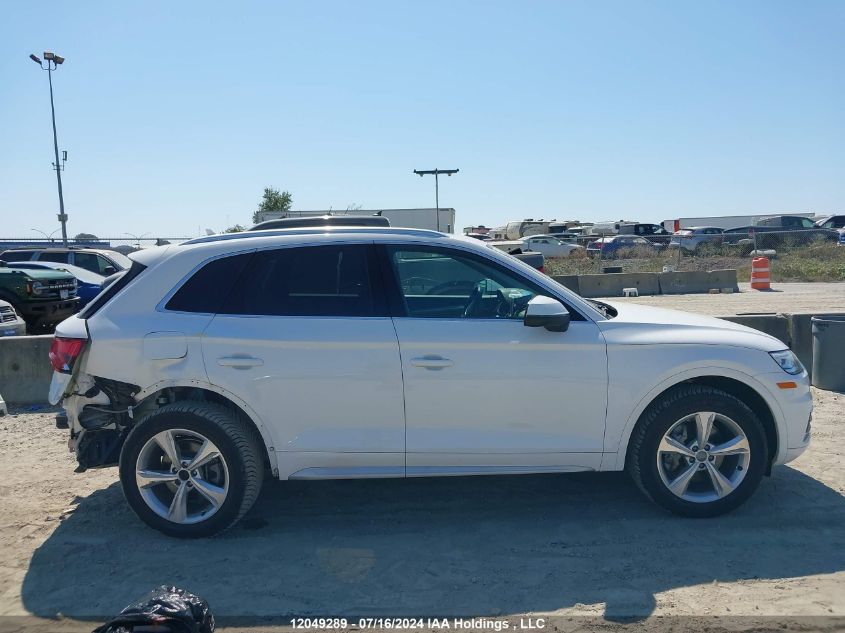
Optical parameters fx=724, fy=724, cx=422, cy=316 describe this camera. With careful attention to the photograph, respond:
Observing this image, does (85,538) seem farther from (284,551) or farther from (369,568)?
(369,568)

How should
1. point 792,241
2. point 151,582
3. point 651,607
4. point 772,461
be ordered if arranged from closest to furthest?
point 651,607 → point 151,582 → point 772,461 → point 792,241

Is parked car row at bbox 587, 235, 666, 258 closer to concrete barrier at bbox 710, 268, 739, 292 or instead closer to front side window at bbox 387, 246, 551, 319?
concrete barrier at bbox 710, 268, 739, 292

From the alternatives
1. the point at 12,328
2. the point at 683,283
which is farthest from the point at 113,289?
the point at 683,283

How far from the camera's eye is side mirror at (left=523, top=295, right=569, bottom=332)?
14.1 feet

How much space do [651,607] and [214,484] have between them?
2613 millimetres

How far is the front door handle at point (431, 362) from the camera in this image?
4.38m

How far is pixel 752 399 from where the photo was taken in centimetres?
476

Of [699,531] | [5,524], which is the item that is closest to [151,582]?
[5,524]

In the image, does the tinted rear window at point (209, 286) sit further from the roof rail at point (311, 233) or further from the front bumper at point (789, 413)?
the front bumper at point (789, 413)

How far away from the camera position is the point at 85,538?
4.56 metres

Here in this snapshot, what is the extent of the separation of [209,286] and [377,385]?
1.26 m

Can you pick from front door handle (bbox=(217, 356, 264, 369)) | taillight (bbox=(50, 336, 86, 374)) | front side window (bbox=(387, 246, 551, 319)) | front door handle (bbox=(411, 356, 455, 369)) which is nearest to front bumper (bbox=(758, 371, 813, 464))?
front side window (bbox=(387, 246, 551, 319))

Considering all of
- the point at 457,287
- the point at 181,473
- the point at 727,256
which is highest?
the point at 457,287

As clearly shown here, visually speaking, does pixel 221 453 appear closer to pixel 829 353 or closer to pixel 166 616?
pixel 166 616
